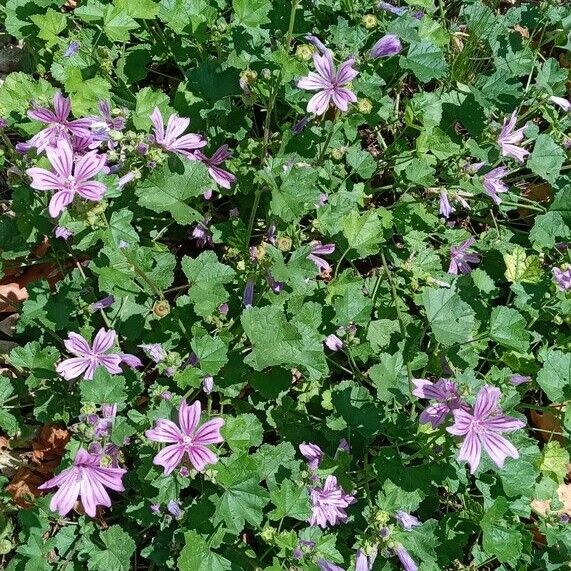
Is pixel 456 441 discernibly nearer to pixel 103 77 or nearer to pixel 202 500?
pixel 202 500

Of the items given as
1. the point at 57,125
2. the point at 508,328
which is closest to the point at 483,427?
the point at 508,328

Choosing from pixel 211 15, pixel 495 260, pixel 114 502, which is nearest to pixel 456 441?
pixel 495 260

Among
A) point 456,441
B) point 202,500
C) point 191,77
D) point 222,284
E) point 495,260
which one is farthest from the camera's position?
point 495,260

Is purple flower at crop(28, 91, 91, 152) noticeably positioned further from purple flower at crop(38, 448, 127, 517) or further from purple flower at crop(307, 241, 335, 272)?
purple flower at crop(38, 448, 127, 517)

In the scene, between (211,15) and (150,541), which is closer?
(150,541)

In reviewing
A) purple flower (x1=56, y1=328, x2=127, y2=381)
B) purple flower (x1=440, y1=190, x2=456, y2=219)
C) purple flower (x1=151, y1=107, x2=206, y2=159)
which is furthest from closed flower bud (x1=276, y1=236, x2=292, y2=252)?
purple flower (x1=440, y1=190, x2=456, y2=219)
